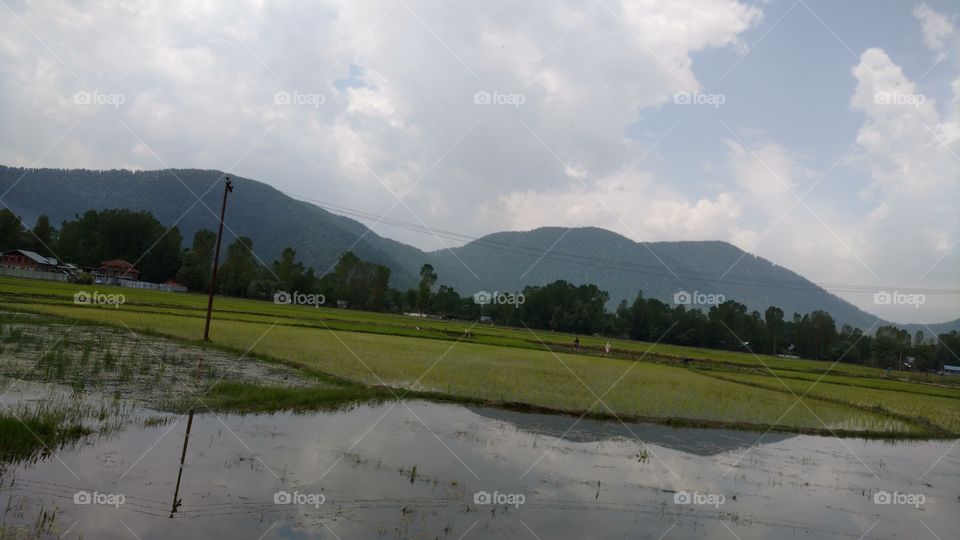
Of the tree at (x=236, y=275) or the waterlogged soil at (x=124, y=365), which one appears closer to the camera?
the waterlogged soil at (x=124, y=365)

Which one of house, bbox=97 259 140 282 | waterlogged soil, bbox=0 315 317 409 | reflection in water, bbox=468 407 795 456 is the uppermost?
house, bbox=97 259 140 282

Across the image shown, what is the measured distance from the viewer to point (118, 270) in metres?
114

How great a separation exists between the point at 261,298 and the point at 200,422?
357 feet

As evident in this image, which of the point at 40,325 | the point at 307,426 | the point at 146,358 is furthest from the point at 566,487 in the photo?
the point at 40,325

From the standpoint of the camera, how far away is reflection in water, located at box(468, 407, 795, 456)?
16.9m

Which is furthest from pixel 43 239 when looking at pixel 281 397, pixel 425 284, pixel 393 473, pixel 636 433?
pixel 393 473

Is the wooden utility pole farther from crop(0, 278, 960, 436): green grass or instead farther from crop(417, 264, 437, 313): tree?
crop(417, 264, 437, 313): tree

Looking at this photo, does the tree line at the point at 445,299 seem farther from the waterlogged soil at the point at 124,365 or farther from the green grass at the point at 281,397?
the green grass at the point at 281,397

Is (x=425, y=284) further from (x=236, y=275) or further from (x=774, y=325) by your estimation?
(x=774, y=325)

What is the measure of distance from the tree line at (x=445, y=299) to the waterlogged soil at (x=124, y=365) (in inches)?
3221

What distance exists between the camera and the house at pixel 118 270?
11312 cm

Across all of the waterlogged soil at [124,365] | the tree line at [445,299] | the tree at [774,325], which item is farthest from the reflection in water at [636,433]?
the tree at [774,325]

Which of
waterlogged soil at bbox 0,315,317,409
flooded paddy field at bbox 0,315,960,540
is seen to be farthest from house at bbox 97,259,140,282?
flooded paddy field at bbox 0,315,960,540

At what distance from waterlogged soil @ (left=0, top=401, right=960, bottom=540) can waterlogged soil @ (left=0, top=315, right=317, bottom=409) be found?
10.8ft
